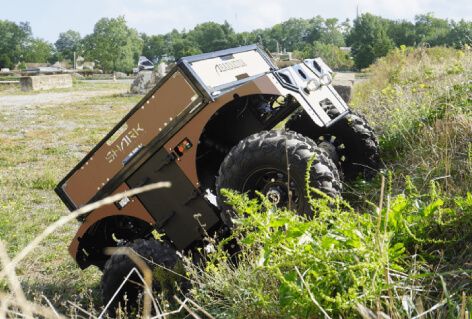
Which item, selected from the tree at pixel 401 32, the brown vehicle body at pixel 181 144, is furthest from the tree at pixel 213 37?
the brown vehicle body at pixel 181 144

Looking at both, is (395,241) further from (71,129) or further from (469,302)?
(71,129)

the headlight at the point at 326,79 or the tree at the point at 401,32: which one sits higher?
the headlight at the point at 326,79

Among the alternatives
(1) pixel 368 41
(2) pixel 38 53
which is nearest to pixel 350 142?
(1) pixel 368 41

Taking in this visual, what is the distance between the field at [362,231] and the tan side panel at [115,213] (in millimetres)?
534

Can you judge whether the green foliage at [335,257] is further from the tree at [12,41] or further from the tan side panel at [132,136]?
the tree at [12,41]

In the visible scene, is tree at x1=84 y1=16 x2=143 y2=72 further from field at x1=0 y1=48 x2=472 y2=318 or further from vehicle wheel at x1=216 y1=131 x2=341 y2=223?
vehicle wheel at x1=216 y1=131 x2=341 y2=223

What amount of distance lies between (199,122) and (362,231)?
7.87 ft

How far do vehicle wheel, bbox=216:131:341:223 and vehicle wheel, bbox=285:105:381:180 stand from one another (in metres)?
1.40

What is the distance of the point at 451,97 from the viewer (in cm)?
661

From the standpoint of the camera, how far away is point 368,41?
53219mm

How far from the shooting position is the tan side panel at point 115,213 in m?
5.36

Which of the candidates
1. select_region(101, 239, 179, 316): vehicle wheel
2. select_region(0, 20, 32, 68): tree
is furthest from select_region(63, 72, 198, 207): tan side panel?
select_region(0, 20, 32, 68): tree

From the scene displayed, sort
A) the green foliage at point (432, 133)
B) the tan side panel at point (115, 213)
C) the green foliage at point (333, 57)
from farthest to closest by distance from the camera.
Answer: the green foliage at point (333, 57) < the tan side panel at point (115, 213) < the green foliage at point (432, 133)

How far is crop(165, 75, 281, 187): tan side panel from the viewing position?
480 cm
